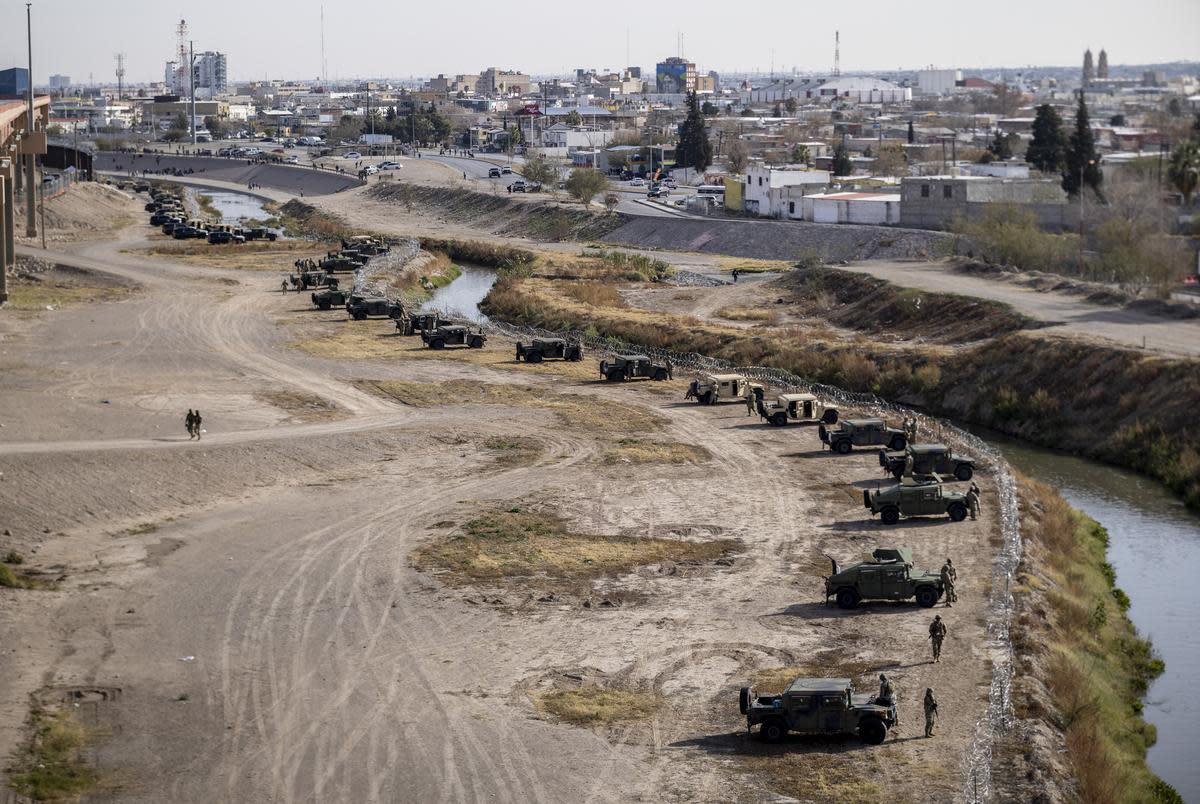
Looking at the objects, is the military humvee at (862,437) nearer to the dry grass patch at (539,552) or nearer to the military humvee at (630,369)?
the dry grass patch at (539,552)

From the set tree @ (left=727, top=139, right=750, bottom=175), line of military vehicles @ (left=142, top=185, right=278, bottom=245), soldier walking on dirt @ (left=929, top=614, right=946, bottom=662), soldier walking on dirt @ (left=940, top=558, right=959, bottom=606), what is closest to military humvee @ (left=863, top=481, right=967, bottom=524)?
soldier walking on dirt @ (left=940, top=558, right=959, bottom=606)

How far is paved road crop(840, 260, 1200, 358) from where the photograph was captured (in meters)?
47.6

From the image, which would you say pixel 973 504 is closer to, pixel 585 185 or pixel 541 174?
pixel 585 185

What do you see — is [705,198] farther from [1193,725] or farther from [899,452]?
[1193,725]

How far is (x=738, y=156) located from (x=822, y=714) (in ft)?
390

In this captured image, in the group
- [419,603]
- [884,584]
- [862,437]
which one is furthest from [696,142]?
[419,603]

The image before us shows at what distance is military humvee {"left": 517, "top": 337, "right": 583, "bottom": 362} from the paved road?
15.9 m

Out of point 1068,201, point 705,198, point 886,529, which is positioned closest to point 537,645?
point 886,529

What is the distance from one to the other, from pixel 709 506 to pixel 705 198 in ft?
227

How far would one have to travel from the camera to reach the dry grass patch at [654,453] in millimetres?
38344

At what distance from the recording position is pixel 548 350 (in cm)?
5294

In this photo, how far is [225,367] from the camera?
49594mm

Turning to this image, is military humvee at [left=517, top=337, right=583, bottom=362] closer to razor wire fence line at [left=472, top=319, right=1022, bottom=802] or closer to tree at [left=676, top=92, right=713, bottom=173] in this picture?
razor wire fence line at [left=472, top=319, right=1022, bottom=802]

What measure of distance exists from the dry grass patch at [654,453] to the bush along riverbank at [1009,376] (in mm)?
11515
